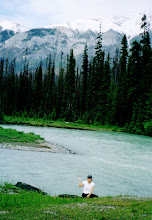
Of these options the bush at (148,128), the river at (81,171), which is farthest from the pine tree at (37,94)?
the river at (81,171)

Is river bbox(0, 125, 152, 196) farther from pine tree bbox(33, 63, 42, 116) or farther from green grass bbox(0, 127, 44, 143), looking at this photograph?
pine tree bbox(33, 63, 42, 116)

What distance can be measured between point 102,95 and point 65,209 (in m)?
52.4

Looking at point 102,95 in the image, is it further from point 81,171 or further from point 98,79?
point 81,171

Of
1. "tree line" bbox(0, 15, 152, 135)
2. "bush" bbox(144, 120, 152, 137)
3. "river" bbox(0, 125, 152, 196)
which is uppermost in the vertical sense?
"tree line" bbox(0, 15, 152, 135)

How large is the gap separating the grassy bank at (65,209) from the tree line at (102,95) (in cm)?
3369

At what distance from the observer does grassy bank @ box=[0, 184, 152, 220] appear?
658 cm

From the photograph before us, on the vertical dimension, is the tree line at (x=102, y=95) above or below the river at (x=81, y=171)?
above

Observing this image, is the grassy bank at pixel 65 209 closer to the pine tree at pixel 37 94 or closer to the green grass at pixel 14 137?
the green grass at pixel 14 137

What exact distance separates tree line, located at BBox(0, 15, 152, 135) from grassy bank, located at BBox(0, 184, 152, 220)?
33.7 m

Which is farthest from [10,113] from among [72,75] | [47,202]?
[47,202]

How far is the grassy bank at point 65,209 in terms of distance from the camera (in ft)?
21.6

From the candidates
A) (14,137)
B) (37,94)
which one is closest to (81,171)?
(14,137)

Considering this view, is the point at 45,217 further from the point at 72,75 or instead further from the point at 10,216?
the point at 72,75

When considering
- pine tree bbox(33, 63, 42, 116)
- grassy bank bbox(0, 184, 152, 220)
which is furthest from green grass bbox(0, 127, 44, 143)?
pine tree bbox(33, 63, 42, 116)
